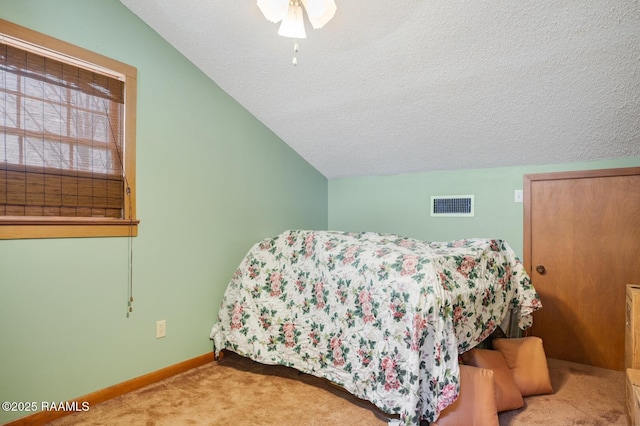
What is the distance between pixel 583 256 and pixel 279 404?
7.77 feet

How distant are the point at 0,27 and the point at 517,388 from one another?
10.6 feet

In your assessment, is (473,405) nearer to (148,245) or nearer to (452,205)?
(452,205)

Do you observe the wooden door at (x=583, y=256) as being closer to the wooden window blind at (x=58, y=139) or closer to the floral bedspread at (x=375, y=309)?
the floral bedspread at (x=375, y=309)

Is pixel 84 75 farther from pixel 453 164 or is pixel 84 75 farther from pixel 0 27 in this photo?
pixel 453 164

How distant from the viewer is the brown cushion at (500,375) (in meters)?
1.96

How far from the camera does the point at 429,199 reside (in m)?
3.23

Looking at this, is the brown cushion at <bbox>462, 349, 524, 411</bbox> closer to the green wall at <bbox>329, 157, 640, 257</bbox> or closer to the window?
the green wall at <bbox>329, 157, 640, 257</bbox>

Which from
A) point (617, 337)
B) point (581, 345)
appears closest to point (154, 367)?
point (581, 345)

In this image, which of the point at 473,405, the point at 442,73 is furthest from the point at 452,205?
the point at 473,405

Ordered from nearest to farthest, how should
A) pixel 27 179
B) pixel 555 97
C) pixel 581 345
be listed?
1. pixel 27 179
2. pixel 555 97
3. pixel 581 345

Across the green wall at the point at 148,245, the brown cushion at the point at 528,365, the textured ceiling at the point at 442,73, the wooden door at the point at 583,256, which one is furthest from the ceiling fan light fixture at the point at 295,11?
the brown cushion at the point at 528,365

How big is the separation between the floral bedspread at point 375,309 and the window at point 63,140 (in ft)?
3.22

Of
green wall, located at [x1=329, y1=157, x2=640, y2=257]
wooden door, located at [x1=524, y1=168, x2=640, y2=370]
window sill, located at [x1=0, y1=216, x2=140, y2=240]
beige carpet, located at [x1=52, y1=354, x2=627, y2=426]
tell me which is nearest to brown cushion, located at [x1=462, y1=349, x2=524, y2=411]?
beige carpet, located at [x1=52, y1=354, x2=627, y2=426]

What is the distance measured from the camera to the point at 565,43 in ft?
6.15
